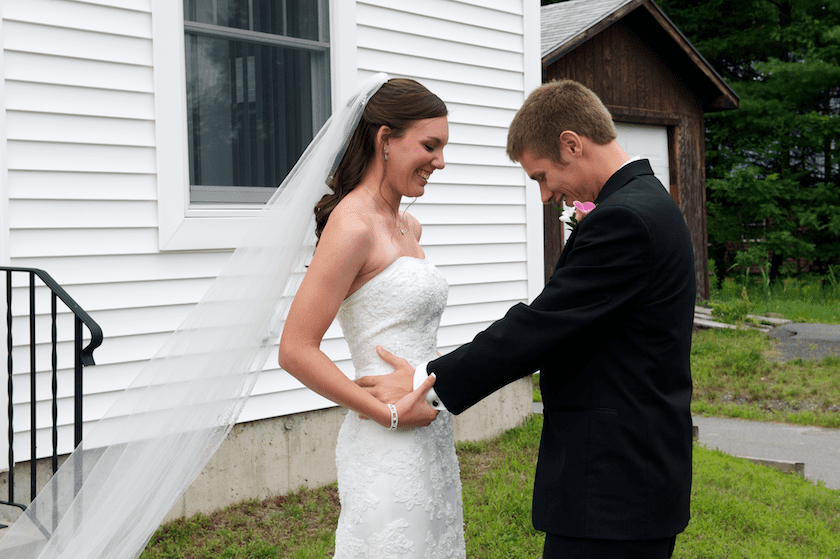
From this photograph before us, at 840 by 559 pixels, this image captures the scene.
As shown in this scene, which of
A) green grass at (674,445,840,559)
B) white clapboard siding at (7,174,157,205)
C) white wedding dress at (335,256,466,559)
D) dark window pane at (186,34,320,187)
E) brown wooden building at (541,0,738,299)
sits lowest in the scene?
green grass at (674,445,840,559)

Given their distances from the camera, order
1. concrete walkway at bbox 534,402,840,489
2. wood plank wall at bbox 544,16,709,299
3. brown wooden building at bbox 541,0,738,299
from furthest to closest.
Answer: wood plank wall at bbox 544,16,709,299 → brown wooden building at bbox 541,0,738,299 → concrete walkway at bbox 534,402,840,489

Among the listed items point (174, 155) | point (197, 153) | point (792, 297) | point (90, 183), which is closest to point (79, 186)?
point (90, 183)

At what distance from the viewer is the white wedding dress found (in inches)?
99.9

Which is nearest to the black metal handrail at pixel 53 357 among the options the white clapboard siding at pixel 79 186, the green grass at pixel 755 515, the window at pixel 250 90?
the white clapboard siding at pixel 79 186

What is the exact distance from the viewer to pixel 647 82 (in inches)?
513

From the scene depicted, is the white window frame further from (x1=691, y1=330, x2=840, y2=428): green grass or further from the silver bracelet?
(x1=691, y1=330, x2=840, y2=428): green grass

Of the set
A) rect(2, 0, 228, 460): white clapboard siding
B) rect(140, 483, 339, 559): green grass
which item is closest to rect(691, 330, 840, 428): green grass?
rect(140, 483, 339, 559): green grass

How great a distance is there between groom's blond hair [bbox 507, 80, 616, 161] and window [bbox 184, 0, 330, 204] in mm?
3182

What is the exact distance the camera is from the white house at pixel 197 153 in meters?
4.27

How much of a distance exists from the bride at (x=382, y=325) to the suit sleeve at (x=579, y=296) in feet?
1.05

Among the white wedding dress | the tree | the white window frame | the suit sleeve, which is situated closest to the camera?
the suit sleeve

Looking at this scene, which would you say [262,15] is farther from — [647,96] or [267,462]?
[647,96]

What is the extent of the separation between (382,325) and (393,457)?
0.45 m

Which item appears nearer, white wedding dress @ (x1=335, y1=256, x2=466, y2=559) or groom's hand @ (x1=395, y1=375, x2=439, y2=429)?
groom's hand @ (x1=395, y1=375, x2=439, y2=429)
